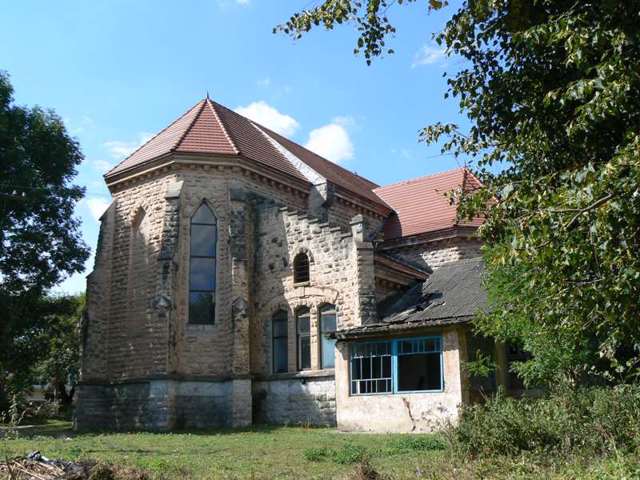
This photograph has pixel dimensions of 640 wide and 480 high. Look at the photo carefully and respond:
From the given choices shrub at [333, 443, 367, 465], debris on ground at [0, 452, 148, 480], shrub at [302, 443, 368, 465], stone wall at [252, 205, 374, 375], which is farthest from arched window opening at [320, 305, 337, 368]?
debris on ground at [0, 452, 148, 480]

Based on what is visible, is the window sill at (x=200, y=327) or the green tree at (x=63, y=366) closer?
the window sill at (x=200, y=327)

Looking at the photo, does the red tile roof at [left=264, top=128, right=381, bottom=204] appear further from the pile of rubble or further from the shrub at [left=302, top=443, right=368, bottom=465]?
the pile of rubble

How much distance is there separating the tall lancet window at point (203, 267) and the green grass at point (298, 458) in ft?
16.3

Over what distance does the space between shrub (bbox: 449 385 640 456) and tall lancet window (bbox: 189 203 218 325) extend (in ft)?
45.5

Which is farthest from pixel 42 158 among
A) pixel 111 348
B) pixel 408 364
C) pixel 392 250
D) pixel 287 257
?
pixel 408 364

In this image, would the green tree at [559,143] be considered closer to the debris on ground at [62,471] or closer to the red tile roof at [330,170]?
the debris on ground at [62,471]

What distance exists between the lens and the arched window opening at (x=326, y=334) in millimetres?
22188

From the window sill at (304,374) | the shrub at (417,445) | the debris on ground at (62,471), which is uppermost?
the window sill at (304,374)

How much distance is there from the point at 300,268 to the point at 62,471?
15.5m

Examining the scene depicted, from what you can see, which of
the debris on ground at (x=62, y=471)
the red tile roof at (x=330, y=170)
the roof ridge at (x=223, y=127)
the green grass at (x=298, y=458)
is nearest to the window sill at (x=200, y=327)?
the green grass at (x=298, y=458)

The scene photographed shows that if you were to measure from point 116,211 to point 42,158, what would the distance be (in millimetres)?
4478

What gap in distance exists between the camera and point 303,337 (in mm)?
23016

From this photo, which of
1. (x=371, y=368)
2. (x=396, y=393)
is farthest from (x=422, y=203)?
(x=396, y=393)

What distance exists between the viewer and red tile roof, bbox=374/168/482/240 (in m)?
28.8
